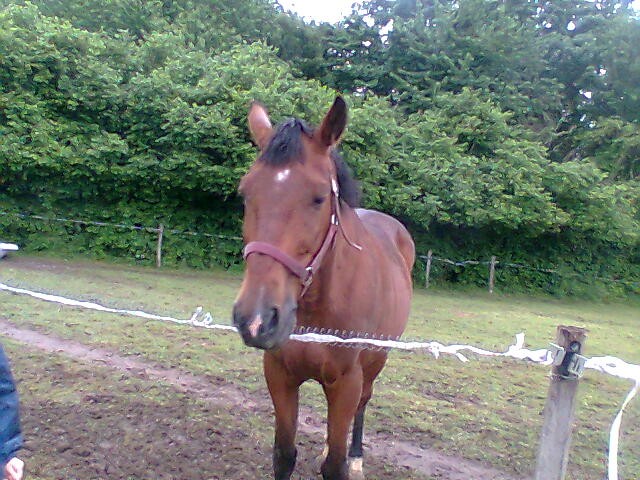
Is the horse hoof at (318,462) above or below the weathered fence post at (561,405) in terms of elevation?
below

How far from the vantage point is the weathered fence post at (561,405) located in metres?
1.86

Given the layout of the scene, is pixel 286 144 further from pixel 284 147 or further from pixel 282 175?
pixel 282 175

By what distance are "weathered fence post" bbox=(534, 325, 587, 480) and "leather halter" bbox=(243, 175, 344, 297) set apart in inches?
36.9

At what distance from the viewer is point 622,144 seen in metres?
18.8

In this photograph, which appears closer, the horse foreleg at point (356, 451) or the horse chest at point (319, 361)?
the horse chest at point (319, 361)

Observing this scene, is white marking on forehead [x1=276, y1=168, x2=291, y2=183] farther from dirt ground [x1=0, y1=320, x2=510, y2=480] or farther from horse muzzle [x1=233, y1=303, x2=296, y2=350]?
dirt ground [x1=0, y1=320, x2=510, y2=480]

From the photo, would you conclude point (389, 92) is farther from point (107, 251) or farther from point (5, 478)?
point (5, 478)

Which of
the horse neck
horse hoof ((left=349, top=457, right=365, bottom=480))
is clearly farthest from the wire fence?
the horse neck

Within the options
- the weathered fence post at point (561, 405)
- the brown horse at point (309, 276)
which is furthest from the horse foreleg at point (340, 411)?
the weathered fence post at point (561, 405)

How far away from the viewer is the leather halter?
6.39 ft

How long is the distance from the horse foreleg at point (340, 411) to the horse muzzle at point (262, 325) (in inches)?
36.3

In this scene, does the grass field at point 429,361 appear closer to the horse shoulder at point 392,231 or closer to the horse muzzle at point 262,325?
the horse shoulder at point 392,231

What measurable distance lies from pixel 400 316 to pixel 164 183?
1064 centimetres

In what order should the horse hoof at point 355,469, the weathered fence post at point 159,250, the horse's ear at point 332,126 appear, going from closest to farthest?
the horse's ear at point 332,126 < the horse hoof at point 355,469 < the weathered fence post at point 159,250
